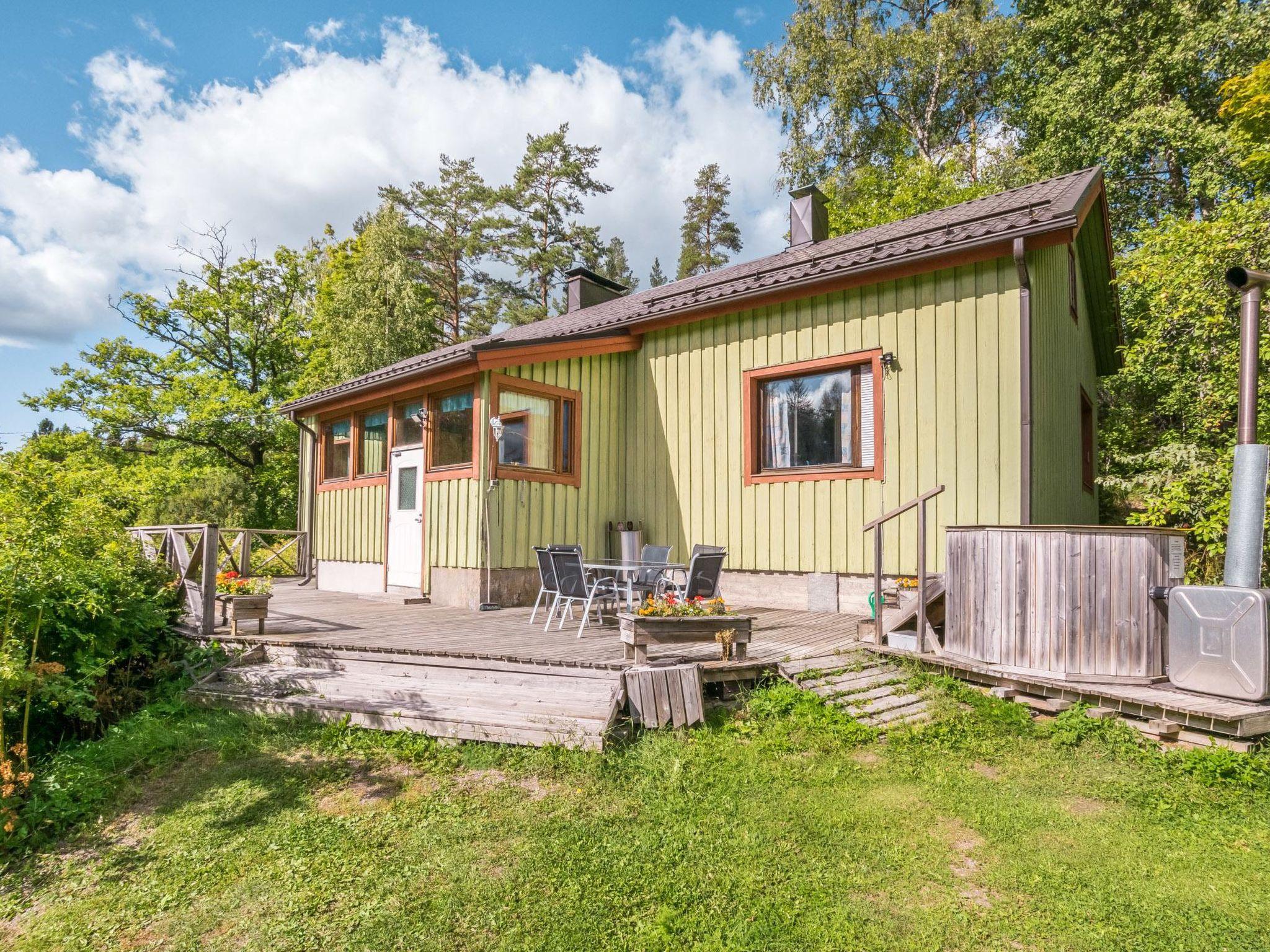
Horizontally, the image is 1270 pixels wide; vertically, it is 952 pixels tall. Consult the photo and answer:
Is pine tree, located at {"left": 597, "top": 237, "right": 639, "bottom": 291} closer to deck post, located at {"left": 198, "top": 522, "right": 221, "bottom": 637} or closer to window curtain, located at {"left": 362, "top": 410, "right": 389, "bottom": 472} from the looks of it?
window curtain, located at {"left": 362, "top": 410, "right": 389, "bottom": 472}

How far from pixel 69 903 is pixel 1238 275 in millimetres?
6908

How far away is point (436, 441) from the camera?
26.5ft

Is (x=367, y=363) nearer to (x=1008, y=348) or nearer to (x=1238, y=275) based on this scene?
(x=1008, y=348)

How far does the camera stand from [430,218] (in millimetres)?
22797

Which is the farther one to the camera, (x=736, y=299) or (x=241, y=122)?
(x=241, y=122)

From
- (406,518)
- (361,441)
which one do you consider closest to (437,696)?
(406,518)

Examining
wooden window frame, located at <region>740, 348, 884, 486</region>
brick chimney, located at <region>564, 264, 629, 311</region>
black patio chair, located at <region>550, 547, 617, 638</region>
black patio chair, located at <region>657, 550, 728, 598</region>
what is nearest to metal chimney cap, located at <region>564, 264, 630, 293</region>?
brick chimney, located at <region>564, 264, 629, 311</region>

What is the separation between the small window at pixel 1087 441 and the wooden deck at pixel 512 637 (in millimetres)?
5304

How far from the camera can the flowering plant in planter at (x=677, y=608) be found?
14.3ft

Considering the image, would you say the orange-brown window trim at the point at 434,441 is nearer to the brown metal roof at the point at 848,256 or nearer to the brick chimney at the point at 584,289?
the brown metal roof at the point at 848,256

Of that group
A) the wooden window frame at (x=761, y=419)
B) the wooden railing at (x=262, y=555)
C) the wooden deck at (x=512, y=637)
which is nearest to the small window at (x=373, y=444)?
the wooden railing at (x=262, y=555)

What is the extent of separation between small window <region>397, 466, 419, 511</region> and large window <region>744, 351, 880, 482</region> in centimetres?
401

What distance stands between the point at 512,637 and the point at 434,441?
3.50m

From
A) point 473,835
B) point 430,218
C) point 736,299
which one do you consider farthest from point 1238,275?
point 430,218
